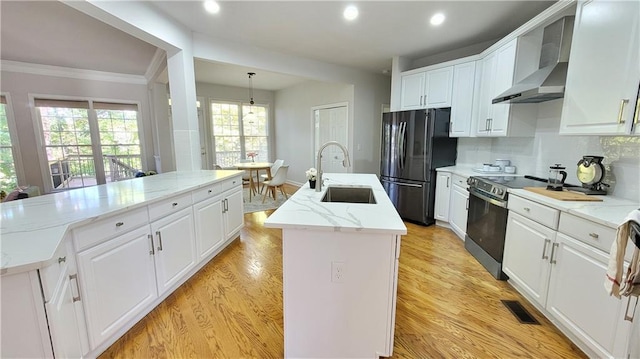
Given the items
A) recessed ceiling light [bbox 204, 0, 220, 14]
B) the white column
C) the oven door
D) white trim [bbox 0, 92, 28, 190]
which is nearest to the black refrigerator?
the oven door

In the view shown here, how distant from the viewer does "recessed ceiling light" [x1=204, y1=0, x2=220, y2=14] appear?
96.4 inches

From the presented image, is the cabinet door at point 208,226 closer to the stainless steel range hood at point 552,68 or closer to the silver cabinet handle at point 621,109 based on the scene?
the stainless steel range hood at point 552,68

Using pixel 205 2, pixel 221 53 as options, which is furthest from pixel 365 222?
pixel 221 53

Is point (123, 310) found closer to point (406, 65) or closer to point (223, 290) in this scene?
point (223, 290)

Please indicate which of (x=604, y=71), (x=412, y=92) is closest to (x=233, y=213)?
(x=412, y=92)

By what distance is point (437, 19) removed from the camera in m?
2.80

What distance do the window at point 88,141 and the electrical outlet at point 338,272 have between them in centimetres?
584

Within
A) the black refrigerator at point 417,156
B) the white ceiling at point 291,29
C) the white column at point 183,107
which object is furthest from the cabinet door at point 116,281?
the black refrigerator at point 417,156

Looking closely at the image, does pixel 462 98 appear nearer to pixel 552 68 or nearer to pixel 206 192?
pixel 552 68

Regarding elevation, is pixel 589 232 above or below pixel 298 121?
below

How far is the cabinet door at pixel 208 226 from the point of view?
7.73 ft

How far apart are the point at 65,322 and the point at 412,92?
A: 436 centimetres

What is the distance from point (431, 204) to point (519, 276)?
1.68 metres

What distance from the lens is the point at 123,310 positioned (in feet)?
5.19
